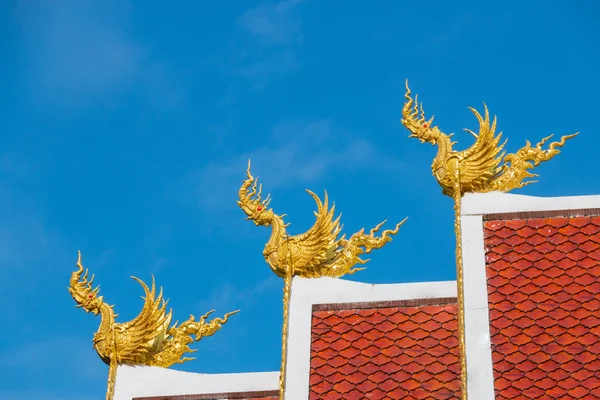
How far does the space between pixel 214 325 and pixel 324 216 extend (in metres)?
Answer: 2.18

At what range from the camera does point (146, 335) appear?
20.9 meters

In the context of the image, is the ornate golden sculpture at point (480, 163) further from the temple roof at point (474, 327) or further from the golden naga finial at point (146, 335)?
the golden naga finial at point (146, 335)

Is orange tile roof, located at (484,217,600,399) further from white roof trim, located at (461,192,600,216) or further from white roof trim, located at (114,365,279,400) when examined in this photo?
white roof trim, located at (114,365,279,400)

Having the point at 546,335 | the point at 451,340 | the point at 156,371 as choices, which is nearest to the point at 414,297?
the point at 451,340

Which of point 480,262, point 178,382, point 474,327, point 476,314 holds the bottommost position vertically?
→ point 178,382

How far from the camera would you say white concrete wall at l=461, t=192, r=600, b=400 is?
60.7ft

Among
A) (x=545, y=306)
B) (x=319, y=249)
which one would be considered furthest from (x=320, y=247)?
(x=545, y=306)

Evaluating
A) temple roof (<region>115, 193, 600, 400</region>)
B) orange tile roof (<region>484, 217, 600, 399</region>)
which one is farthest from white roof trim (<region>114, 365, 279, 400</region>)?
orange tile roof (<region>484, 217, 600, 399</region>)

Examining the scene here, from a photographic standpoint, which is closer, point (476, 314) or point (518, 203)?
point (476, 314)

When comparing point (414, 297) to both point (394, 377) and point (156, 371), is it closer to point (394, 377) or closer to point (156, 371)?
point (394, 377)

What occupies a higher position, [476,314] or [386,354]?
[476,314]

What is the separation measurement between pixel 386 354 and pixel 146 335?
11.5ft

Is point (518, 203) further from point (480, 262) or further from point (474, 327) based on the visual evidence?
point (474, 327)

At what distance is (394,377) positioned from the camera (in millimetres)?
19281
